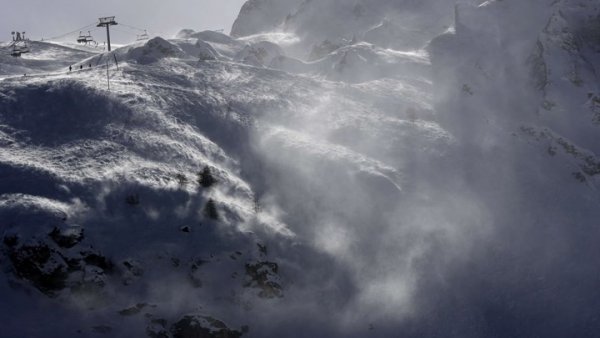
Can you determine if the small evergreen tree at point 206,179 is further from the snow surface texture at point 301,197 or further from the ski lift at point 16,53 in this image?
the ski lift at point 16,53

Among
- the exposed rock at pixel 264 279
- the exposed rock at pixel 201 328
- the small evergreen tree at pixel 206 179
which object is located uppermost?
the small evergreen tree at pixel 206 179

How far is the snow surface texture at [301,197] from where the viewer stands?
100 ft

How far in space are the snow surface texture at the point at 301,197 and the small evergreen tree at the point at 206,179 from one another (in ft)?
0.41

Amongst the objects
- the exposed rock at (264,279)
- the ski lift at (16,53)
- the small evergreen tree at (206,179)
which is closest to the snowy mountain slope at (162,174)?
the exposed rock at (264,279)

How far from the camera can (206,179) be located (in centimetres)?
3716

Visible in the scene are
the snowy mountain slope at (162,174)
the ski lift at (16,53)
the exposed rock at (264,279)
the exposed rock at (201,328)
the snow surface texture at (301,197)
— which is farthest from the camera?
the ski lift at (16,53)

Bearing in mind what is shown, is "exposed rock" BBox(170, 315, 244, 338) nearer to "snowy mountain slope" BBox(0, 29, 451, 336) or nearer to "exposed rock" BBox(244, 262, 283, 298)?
"snowy mountain slope" BBox(0, 29, 451, 336)

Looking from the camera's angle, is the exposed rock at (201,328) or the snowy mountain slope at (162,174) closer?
the exposed rock at (201,328)

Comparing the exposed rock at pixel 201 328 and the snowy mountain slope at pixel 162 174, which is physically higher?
the snowy mountain slope at pixel 162 174

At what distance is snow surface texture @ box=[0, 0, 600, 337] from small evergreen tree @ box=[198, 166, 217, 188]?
12 centimetres

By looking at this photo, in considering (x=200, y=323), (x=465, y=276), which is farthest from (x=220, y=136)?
(x=465, y=276)

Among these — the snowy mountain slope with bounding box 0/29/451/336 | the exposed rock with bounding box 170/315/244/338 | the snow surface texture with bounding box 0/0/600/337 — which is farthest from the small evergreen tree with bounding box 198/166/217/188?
the exposed rock with bounding box 170/315/244/338

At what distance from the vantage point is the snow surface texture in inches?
1201

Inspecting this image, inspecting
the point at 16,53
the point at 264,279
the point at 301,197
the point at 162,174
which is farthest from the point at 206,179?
the point at 16,53
